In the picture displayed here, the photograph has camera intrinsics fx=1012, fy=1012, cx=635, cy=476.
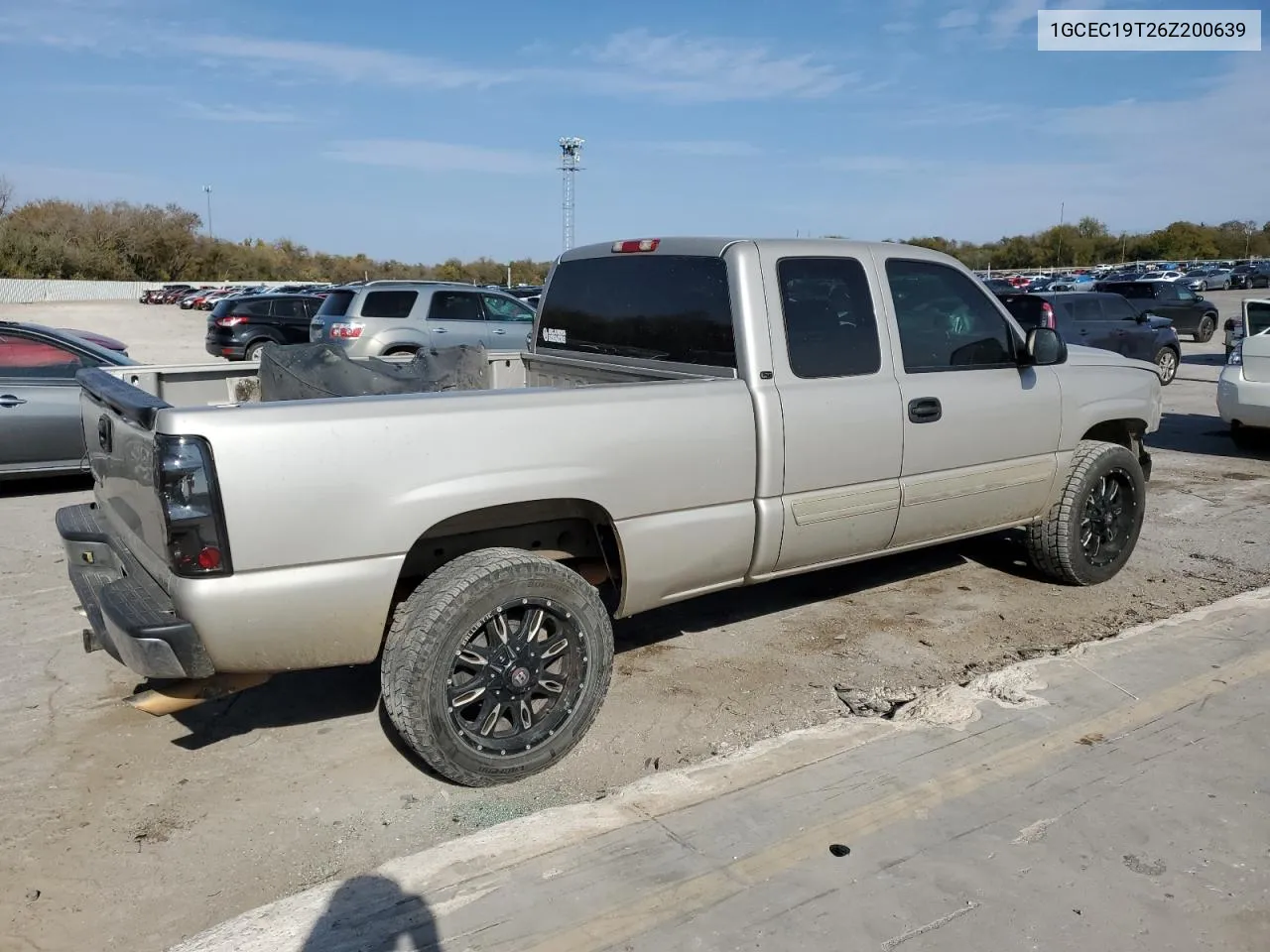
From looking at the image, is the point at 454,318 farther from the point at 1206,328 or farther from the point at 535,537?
the point at 1206,328

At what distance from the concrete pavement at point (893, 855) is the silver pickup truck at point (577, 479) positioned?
585mm

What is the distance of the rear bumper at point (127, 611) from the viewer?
313 centimetres

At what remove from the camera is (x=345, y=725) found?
418 centimetres

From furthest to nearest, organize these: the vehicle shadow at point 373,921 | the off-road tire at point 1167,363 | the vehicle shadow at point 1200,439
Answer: the off-road tire at point 1167,363 → the vehicle shadow at point 1200,439 → the vehicle shadow at point 373,921

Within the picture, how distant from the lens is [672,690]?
4531 millimetres

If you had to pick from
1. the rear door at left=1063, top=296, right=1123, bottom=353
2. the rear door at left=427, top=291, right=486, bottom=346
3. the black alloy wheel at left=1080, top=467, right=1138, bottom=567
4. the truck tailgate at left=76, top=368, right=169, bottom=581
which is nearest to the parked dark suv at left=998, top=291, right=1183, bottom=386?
the rear door at left=1063, top=296, right=1123, bottom=353

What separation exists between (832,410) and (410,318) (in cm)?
1194

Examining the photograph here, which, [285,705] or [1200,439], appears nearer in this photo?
[285,705]

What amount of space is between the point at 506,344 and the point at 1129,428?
1145 centimetres

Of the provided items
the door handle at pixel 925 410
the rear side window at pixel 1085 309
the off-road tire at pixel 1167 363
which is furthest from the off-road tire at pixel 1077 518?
the off-road tire at pixel 1167 363

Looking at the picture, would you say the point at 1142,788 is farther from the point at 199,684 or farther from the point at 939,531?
the point at 199,684

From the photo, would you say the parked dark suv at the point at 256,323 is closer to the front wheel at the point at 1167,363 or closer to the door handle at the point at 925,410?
the front wheel at the point at 1167,363

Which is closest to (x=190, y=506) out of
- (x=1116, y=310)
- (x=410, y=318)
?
(x=410, y=318)

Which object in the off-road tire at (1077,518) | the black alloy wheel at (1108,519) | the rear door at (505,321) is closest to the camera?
the off-road tire at (1077,518)
